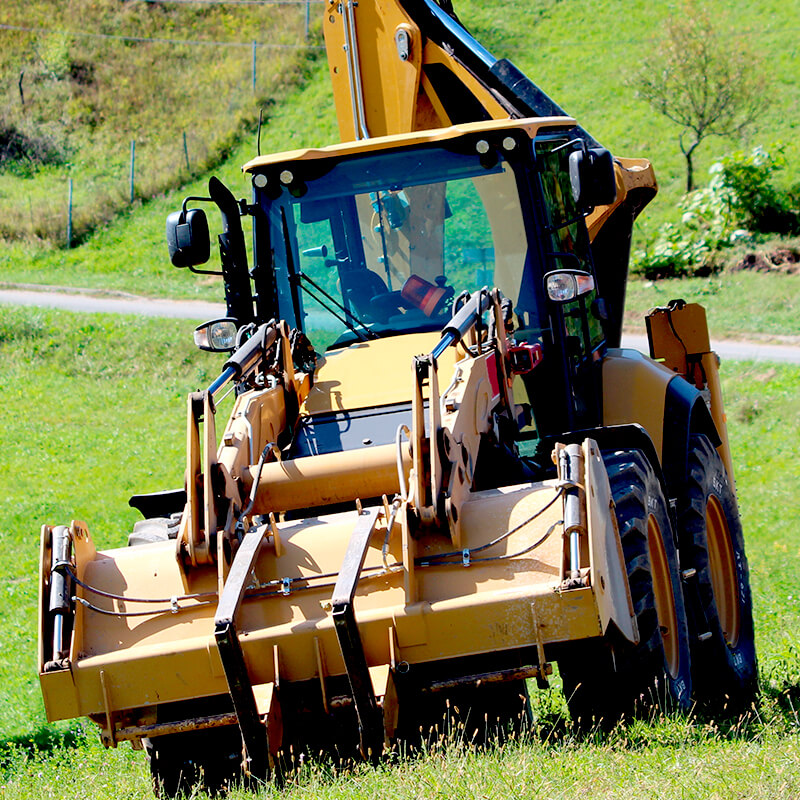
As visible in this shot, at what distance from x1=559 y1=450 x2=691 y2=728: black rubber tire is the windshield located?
1652 mm

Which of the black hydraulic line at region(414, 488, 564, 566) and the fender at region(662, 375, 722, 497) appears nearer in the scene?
the black hydraulic line at region(414, 488, 564, 566)

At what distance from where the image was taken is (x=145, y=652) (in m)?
4.93

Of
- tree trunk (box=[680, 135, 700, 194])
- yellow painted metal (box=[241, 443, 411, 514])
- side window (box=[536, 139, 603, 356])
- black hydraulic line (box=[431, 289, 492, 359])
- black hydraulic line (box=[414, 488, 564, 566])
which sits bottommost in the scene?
black hydraulic line (box=[414, 488, 564, 566])

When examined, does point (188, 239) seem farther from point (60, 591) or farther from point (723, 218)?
point (723, 218)

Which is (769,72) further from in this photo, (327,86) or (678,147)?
(327,86)

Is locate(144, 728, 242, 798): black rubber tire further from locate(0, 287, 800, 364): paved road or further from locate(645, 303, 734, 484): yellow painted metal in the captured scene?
locate(0, 287, 800, 364): paved road

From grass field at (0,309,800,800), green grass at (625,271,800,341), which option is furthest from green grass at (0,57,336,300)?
green grass at (625,271,800,341)

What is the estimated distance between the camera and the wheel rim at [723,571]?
730cm

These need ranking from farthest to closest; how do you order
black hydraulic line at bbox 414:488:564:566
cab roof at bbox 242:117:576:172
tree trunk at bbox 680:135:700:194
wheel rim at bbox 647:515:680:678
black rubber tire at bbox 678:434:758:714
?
tree trunk at bbox 680:135:700:194
cab roof at bbox 242:117:576:172
black rubber tire at bbox 678:434:758:714
wheel rim at bbox 647:515:680:678
black hydraulic line at bbox 414:488:564:566

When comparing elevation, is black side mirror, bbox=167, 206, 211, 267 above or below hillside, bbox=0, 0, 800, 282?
below

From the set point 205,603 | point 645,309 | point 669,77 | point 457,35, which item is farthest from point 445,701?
point 669,77

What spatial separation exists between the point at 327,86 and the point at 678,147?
12.1 m

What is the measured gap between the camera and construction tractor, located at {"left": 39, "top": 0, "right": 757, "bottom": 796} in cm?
491

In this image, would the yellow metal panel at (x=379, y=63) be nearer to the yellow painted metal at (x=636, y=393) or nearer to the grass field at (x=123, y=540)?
the yellow painted metal at (x=636, y=393)
